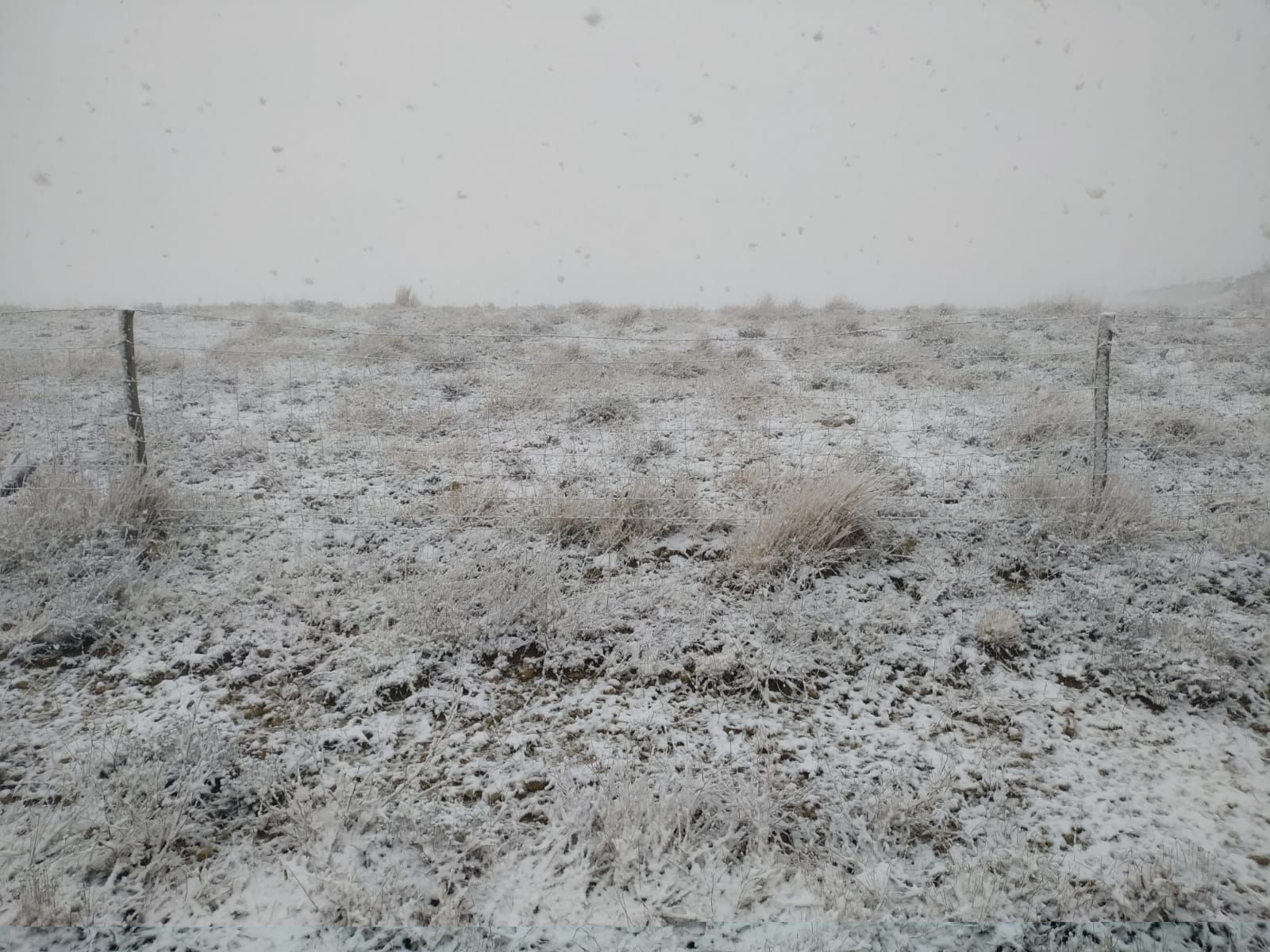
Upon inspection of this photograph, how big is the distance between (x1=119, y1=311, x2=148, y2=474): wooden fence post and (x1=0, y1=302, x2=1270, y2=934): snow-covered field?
26cm

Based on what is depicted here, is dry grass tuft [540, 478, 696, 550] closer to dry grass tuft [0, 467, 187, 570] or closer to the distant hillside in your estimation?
dry grass tuft [0, 467, 187, 570]

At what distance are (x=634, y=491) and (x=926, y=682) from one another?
2309 mm

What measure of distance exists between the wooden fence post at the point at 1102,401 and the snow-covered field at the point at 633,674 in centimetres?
15

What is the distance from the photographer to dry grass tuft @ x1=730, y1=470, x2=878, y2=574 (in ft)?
12.8

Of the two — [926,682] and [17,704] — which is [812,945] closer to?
[926,682]

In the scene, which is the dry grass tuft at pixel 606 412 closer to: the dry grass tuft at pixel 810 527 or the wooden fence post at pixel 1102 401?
the dry grass tuft at pixel 810 527

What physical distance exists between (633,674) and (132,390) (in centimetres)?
436

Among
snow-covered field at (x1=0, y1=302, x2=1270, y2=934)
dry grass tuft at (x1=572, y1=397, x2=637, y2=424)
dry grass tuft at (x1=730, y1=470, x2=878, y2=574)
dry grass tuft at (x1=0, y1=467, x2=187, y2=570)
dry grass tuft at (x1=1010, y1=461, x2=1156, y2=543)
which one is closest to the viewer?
snow-covered field at (x1=0, y1=302, x2=1270, y2=934)

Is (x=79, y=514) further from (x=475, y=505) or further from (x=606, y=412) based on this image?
(x=606, y=412)

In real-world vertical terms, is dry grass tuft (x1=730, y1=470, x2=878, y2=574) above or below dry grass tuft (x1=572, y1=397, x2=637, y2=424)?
below

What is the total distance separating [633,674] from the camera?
3086mm

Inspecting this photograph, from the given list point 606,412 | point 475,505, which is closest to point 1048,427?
point 606,412

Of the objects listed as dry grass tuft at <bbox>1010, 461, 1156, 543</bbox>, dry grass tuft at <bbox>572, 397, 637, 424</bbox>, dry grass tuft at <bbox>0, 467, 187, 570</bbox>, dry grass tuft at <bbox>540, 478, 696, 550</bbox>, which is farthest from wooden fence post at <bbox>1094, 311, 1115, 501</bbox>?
dry grass tuft at <bbox>0, 467, 187, 570</bbox>

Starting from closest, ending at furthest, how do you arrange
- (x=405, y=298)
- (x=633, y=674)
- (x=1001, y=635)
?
1. (x=633, y=674)
2. (x=1001, y=635)
3. (x=405, y=298)
